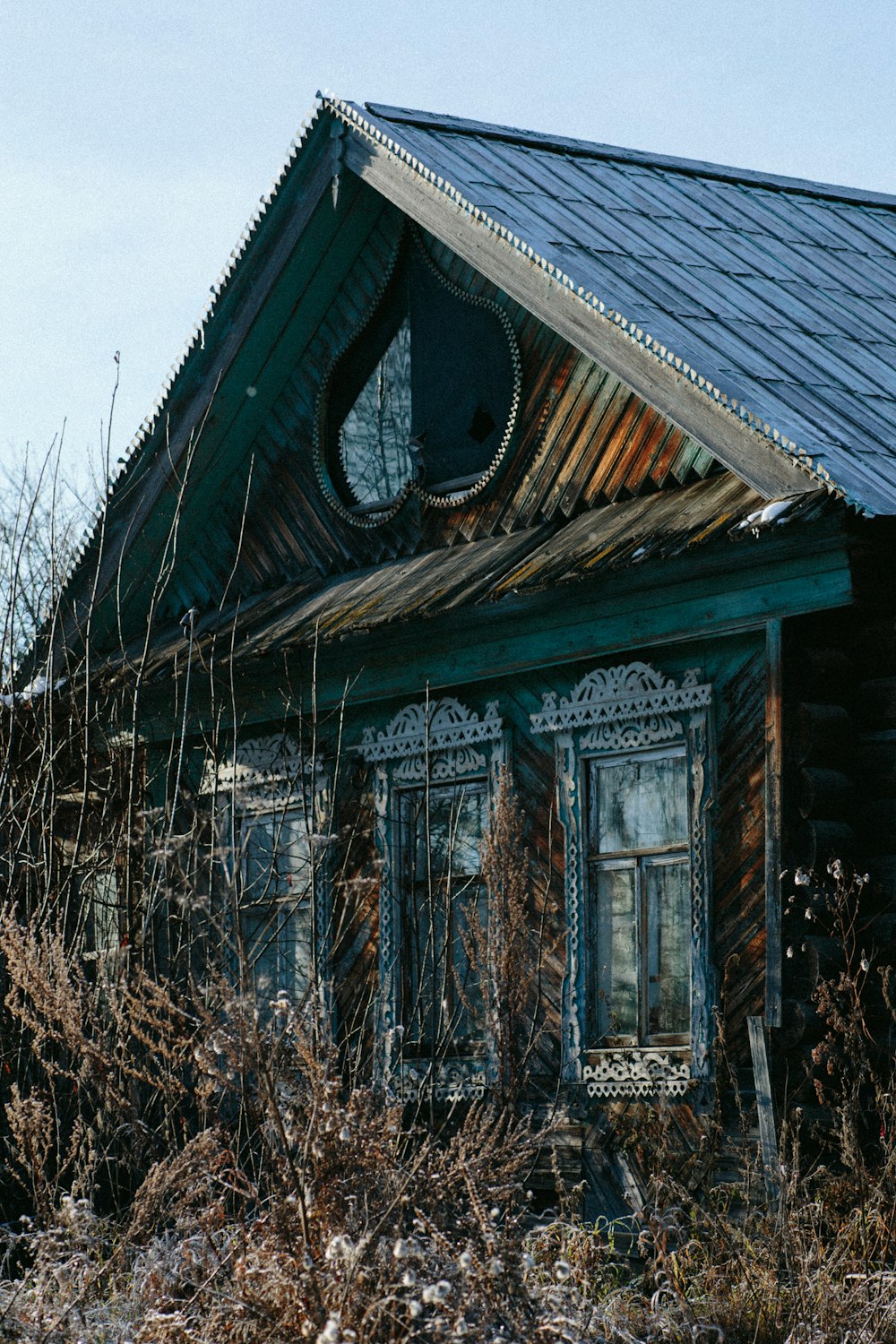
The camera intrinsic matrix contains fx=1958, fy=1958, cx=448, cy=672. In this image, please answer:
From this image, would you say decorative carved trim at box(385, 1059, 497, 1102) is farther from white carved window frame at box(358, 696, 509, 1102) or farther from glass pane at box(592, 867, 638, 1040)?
glass pane at box(592, 867, 638, 1040)

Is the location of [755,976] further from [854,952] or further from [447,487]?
[447,487]

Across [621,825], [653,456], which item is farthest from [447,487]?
[621,825]

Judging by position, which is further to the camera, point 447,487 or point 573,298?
point 447,487

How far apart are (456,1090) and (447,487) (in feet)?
10.7

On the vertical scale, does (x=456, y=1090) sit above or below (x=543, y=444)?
below

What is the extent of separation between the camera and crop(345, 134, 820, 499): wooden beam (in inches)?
320

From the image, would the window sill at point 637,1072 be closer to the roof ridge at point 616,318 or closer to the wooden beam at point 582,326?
the wooden beam at point 582,326

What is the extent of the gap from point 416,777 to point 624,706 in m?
1.58

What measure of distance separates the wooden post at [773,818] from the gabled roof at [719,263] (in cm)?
94

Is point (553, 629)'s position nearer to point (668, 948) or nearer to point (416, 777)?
point (416, 777)

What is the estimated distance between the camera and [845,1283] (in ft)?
21.8

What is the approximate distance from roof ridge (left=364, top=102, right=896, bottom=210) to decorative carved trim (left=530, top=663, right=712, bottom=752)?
3.61 meters

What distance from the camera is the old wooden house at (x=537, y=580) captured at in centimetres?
839

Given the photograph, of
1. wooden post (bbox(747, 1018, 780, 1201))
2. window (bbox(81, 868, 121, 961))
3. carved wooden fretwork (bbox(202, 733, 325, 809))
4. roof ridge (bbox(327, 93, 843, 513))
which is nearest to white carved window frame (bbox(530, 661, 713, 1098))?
wooden post (bbox(747, 1018, 780, 1201))
